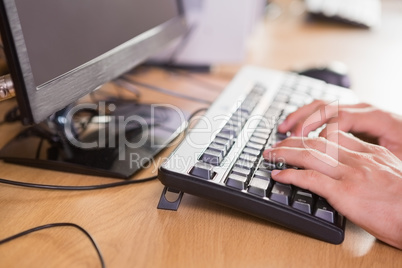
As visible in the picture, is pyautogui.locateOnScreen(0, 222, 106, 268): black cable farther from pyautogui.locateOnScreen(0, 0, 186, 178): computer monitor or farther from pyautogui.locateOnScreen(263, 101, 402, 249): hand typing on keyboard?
pyautogui.locateOnScreen(263, 101, 402, 249): hand typing on keyboard

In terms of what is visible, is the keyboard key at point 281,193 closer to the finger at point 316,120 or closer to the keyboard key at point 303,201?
the keyboard key at point 303,201

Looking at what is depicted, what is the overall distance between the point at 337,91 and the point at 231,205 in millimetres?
397

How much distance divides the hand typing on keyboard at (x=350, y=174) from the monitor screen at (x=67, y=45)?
251mm

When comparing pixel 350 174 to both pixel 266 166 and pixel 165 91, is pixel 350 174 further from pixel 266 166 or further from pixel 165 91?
pixel 165 91

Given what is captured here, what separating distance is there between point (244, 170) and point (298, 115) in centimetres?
18

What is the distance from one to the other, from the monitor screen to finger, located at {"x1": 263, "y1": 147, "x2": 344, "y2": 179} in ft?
0.82

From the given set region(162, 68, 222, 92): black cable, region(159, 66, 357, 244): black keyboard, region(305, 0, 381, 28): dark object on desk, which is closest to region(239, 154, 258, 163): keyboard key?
region(159, 66, 357, 244): black keyboard

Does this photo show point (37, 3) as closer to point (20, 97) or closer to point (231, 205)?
point (20, 97)

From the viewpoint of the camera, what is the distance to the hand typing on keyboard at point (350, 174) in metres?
0.47

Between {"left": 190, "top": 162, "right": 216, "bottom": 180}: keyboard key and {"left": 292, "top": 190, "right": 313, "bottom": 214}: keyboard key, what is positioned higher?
{"left": 190, "top": 162, "right": 216, "bottom": 180}: keyboard key

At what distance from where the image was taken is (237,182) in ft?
1.58

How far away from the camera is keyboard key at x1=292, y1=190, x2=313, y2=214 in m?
0.47

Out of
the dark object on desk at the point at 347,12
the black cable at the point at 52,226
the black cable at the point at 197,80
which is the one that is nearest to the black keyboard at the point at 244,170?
the black cable at the point at 52,226

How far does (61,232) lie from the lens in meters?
0.47
